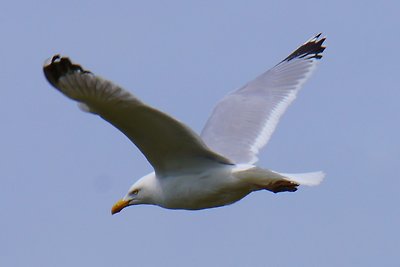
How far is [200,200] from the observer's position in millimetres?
9977

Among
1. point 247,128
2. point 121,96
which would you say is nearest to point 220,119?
point 247,128

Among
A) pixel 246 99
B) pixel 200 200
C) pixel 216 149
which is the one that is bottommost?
pixel 200 200

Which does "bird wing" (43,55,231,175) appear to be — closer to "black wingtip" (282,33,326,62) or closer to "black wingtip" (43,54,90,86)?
"black wingtip" (43,54,90,86)

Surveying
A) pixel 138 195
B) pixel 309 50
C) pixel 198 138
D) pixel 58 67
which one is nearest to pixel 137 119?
pixel 198 138

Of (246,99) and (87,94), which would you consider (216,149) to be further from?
(87,94)

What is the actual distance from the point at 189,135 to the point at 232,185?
1.96 ft

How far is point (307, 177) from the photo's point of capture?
9.85 m

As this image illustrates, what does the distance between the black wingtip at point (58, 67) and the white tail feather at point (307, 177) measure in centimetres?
212

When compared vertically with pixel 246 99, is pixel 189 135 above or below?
below

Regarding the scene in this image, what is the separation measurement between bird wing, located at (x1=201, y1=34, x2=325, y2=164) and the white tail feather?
76 centimetres

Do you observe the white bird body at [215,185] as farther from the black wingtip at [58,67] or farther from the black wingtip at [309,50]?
the black wingtip at [309,50]

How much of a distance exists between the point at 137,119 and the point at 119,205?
5.43 feet

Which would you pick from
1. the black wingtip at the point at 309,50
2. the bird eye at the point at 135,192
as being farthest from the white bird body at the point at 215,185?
the black wingtip at the point at 309,50

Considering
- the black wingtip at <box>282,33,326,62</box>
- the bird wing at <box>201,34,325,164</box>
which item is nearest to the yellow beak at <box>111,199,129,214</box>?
the bird wing at <box>201,34,325,164</box>
